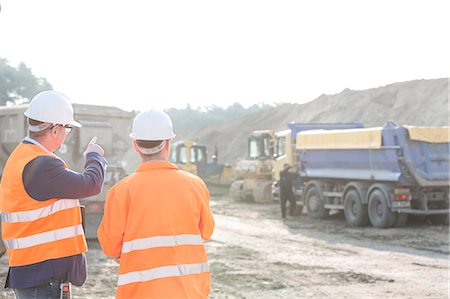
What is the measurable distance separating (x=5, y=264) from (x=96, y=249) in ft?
6.06

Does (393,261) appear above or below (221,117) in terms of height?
below

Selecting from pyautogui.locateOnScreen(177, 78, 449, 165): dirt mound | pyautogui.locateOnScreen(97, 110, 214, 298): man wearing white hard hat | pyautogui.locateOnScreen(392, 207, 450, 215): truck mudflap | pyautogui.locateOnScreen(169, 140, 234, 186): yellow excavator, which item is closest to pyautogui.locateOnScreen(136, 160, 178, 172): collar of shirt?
pyautogui.locateOnScreen(97, 110, 214, 298): man wearing white hard hat

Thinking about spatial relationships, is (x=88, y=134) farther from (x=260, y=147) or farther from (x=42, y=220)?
(x=260, y=147)

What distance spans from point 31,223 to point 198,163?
2538 cm

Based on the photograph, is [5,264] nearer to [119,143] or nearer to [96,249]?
[96,249]

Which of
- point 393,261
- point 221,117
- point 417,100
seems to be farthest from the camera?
point 221,117

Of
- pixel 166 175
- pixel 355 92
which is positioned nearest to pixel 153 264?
pixel 166 175

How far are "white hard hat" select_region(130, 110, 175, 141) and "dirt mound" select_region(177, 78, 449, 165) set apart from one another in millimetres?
32765

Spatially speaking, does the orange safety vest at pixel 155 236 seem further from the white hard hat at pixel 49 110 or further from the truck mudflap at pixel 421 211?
the truck mudflap at pixel 421 211

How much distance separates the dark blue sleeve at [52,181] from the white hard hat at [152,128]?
386 millimetres

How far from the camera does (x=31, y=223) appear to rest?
354 cm

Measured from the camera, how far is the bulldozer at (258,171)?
913 inches

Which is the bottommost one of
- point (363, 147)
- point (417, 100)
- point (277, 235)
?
point (277, 235)

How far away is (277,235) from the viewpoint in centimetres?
1457
